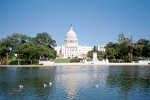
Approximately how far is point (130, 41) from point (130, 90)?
73.3 m

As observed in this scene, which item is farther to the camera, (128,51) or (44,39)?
(44,39)

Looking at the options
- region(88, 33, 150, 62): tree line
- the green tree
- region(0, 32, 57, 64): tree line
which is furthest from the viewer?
the green tree

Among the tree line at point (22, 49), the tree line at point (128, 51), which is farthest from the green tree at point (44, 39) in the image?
the tree line at point (128, 51)

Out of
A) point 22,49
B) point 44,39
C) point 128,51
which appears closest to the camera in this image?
point 22,49

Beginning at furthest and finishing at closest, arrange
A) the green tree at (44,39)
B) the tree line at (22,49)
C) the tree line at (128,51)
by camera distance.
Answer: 1. the green tree at (44,39)
2. the tree line at (128,51)
3. the tree line at (22,49)

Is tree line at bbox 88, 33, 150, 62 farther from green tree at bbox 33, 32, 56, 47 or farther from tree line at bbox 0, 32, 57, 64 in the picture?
green tree at bbox 33, 32, 56, 47

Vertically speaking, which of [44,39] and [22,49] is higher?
[44,39]

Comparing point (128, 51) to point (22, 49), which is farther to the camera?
point (128, 51)

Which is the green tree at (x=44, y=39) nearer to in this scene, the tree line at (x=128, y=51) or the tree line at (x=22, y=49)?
the tree line at (x=22, y=49)

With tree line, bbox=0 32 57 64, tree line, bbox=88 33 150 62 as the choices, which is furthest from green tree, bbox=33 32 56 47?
tree line, bbox=88 33 150 62

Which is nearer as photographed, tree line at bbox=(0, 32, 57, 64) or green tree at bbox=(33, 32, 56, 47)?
tree line at bbox=(0, 32, 57, 64)

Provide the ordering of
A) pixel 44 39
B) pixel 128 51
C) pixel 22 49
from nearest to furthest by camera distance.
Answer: pixel 22 49 → pixel 128 51 → pixel 44 39

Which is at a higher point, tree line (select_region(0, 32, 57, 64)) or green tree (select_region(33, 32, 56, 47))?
green tree (select_region(33, 32, 56, 47))

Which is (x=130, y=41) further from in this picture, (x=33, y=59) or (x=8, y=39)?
(x=8, y=39)
